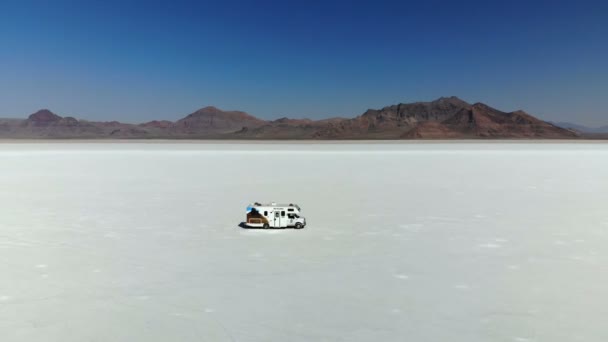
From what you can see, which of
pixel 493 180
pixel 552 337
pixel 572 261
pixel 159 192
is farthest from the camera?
pixel 493 180

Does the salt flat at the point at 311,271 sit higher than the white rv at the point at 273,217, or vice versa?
the white rv at the point at 273,217

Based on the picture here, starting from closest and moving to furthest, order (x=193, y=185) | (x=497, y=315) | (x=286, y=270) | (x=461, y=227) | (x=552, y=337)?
1. (x=552, y=337)
2. (x=497, y=315)
3. (x=286, y=270)
4. (x=461, y=227)
5. (x=193, y=185)

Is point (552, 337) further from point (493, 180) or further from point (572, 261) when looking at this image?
point (493, 180)

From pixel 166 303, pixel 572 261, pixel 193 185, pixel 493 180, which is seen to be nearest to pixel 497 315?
pixel 572 261

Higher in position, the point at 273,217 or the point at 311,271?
the point at 273,217

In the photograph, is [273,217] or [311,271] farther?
[273,217]
